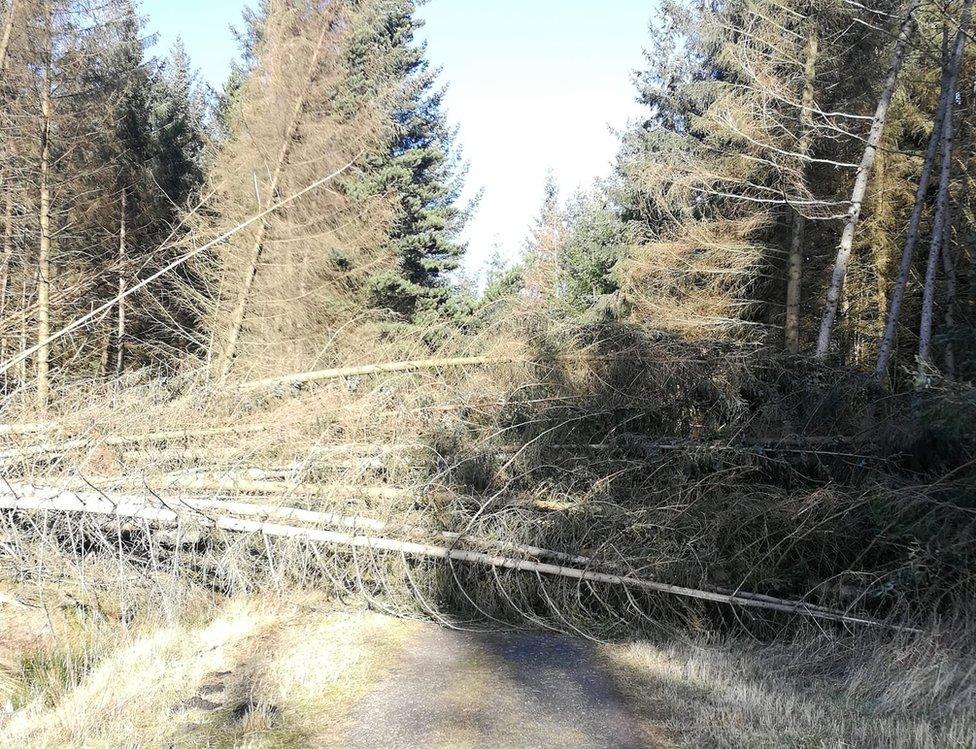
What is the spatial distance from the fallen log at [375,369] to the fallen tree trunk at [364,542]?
2320 millimetres

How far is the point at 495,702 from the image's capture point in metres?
4.11

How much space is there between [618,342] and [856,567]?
9.77ft

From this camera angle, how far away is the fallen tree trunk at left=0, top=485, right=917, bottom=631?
5.40 metres

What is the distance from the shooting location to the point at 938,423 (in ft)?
17.1

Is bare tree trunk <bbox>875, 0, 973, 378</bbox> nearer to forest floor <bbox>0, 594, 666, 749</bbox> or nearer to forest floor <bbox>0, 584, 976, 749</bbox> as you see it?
forest floor <bbox>0, 584, 976, 749</bbox>

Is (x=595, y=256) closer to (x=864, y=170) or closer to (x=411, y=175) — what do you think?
(x=411, y=175)

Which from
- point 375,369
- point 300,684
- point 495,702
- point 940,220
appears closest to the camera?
point 495,702

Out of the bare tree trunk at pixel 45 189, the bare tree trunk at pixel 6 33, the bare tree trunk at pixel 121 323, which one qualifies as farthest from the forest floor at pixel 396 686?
the bare tree trunk at pixel 6 33

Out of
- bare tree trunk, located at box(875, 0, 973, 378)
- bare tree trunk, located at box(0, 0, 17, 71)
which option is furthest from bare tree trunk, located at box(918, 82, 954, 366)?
bare tree trunk, located at box(0, 0, 17, 71)

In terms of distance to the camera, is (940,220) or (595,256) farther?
(595,256)

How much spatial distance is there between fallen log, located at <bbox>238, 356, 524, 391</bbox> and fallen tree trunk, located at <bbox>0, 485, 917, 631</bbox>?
232 cm

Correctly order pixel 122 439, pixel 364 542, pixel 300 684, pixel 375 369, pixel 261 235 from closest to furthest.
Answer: pixel 300 684 → pixel 364 542 → pixel 122 439 → pixel 375 369 → pixel 261 235

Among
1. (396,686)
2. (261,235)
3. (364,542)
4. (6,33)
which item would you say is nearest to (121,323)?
(261,235)

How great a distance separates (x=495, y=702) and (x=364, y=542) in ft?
6.65
